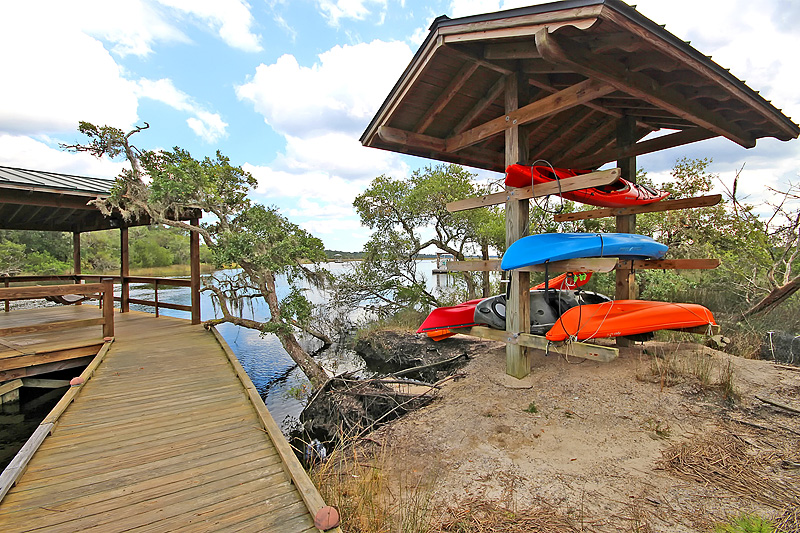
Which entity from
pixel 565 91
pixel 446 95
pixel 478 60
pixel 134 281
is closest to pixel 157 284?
pixel 134 281

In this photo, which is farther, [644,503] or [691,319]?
[691,319]

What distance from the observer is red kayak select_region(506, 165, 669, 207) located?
13.1 feet

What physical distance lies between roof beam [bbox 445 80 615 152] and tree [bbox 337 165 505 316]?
522 centimetres

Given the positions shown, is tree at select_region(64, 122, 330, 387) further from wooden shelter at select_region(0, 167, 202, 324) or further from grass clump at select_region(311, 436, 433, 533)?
grass clump at select_region(311, 436, 433, 533)

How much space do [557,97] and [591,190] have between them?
1.25 metres

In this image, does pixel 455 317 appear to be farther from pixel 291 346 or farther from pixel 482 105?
pixel 291 346

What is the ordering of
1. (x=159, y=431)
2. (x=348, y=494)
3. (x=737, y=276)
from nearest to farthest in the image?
(x=348, y=494), (x=159, y=431), (x=737, y=276)

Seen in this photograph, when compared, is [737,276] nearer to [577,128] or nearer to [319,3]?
[577,128]

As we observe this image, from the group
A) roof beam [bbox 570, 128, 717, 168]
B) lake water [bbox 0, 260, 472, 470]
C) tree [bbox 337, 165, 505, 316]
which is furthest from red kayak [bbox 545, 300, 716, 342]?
tree [bbox 337, 165, 505, 316]

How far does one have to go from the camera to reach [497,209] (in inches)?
406

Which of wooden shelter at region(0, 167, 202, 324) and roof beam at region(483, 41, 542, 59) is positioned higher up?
roof beam at region(483, 41, 542, 59)

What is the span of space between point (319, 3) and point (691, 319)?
34.2 ft

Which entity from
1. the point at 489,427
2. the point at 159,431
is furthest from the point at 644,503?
the point at 159,431

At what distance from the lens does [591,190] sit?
4391 mm
